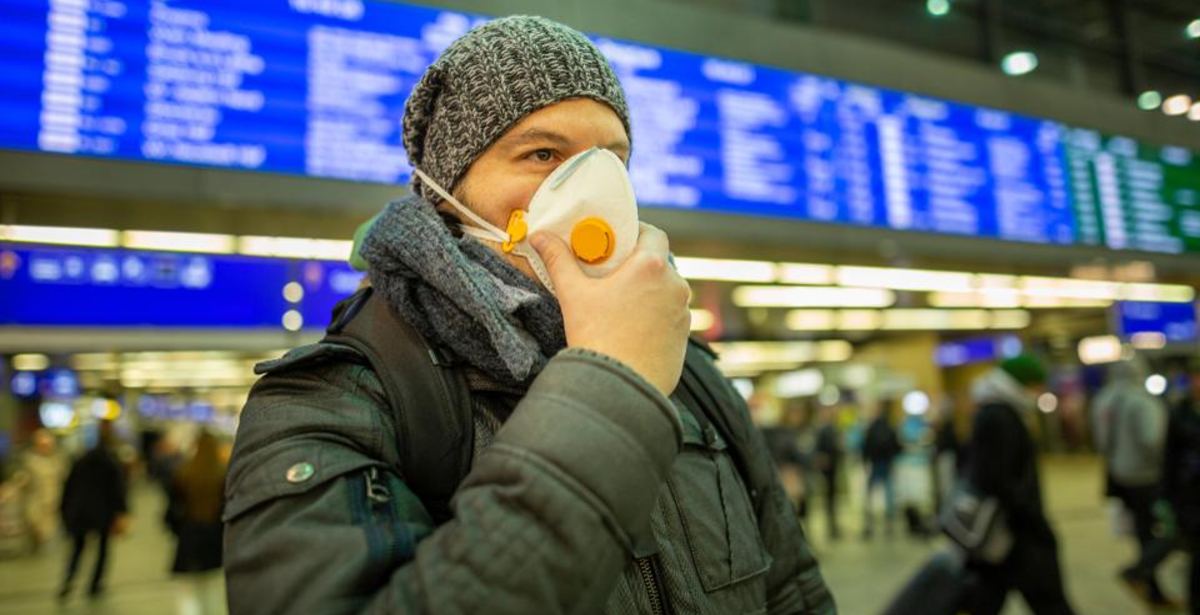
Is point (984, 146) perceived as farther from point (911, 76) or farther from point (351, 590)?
point (351, 590)

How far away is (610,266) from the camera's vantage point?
2.77ft

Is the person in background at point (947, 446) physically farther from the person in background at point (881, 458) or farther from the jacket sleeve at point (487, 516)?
Result: the jacket sleeve at point (487, 516)

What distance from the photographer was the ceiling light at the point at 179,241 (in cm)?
360

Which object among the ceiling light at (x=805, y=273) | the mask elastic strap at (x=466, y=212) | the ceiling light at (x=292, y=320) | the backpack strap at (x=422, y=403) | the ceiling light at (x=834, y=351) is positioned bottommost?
the backpack strap at (x=422, y=403)

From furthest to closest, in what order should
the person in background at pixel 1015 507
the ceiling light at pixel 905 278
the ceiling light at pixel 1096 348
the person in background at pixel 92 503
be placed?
1. the ceiling light at pixel 1096 348
2. the person in background at pixel 92 503
3. the ceiling light at pixel 905 278
4. the person in background at pixel 1015 507

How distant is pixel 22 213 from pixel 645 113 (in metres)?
3.25

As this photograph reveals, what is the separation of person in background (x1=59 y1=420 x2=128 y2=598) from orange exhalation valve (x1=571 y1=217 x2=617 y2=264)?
25.8 ft

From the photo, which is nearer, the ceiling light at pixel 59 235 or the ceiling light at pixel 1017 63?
the ceiling light at pixel 59 235

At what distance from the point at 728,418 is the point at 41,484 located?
1130 centimetres

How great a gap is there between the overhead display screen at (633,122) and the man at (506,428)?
2820 mm

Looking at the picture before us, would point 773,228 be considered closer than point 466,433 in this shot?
No

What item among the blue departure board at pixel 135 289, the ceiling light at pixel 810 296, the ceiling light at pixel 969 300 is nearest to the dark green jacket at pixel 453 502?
the blue departure board at pixel 135 289

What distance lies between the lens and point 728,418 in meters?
1.26

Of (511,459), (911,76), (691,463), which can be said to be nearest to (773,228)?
(911,76)
